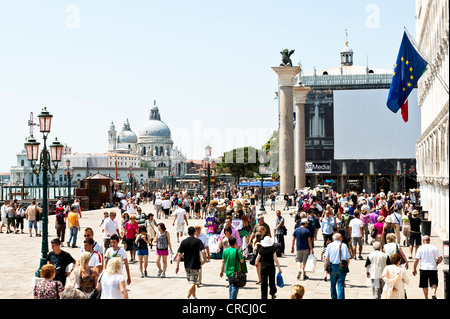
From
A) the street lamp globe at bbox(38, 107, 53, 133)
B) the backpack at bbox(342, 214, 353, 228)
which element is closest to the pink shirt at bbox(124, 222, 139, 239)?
the street lamp globe at bbox(38, 107, 53, 133)

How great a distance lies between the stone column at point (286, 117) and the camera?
43.6 meters

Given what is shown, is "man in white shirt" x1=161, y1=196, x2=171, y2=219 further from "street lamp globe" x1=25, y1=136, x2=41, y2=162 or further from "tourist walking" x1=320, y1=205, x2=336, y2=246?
"tourist walking" x1=320, y1=205, x2=336, y2=246

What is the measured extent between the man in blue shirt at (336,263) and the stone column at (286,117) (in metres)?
32.5

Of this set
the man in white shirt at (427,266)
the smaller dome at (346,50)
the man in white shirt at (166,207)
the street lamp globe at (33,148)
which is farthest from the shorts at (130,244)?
the smaller dome at (346,50)

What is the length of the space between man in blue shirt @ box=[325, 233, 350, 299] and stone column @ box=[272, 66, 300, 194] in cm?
3247

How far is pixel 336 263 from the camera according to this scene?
11242 millimetres

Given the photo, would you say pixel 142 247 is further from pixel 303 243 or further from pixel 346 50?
pixel 346 50

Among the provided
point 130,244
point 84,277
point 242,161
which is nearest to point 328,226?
point 130,244

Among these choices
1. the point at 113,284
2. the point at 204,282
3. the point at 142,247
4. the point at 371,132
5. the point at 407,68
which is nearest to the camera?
the point at 113,284

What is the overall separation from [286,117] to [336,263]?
32.7 meters

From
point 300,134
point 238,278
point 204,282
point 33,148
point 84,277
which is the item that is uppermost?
point 300,134

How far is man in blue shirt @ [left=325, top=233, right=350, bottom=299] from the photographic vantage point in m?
11.2
